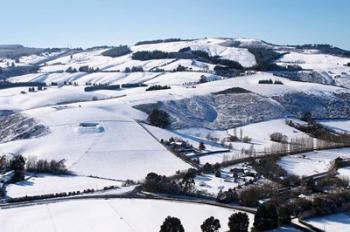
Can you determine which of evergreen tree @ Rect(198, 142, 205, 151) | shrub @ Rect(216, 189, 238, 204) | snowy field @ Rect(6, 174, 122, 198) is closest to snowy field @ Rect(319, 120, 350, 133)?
evergreen tree @ Rect(198, 142, 205, 151)

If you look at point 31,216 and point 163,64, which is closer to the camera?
point 31,216

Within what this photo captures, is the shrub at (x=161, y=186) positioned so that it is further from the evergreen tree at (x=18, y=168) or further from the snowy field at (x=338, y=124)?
the snowy field at (x=338, y=124)

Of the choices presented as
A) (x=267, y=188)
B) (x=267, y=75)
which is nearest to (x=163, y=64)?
(x=267, y=75)

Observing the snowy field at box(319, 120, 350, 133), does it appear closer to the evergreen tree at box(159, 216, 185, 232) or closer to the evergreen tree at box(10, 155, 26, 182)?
the evergreen tree at box(10, 155, 26, 182)

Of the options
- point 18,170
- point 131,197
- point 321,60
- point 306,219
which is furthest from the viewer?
point 321,60

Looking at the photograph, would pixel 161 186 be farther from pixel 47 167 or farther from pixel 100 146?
pixel 100 146

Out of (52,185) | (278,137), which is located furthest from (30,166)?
(278,137)

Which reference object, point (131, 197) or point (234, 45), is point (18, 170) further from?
point (234, 45)
